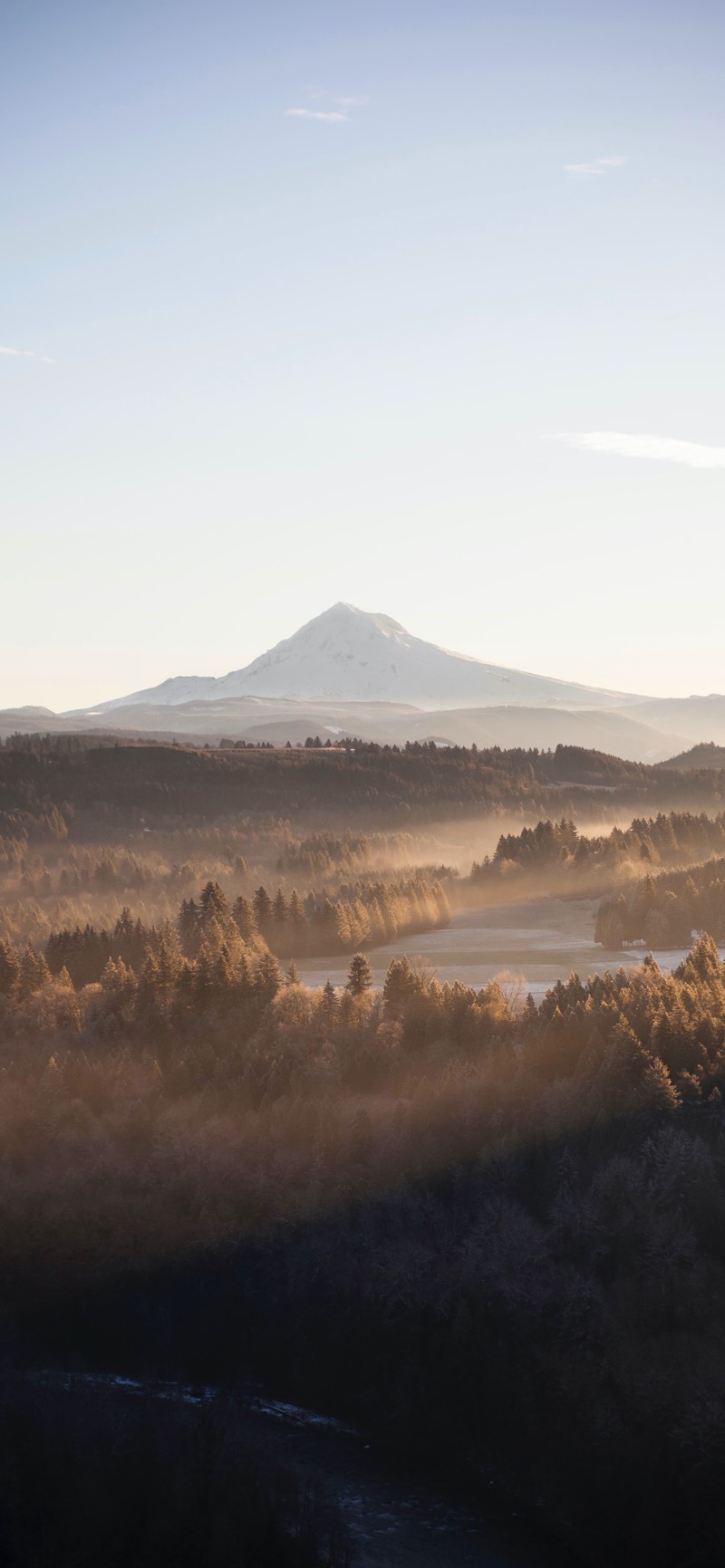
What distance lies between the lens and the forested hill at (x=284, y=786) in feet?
407

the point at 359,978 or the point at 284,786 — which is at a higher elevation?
the point at 284,786

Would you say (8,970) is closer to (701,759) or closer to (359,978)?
(359,978)

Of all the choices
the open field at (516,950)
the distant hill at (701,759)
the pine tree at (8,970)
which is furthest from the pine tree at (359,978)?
the distant hill at (701,759)

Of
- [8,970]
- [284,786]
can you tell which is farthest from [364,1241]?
[284,786]

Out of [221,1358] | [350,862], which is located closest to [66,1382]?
[221,1358]

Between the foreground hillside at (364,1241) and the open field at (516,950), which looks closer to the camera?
the foreground hillside at (364,1241)

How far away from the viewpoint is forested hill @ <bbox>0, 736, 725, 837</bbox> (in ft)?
407

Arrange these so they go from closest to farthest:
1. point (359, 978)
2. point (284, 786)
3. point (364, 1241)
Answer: point (364, 1241) < point (359, 978) < point (284, 786)

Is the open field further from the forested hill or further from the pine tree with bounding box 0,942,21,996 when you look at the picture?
the forested hill

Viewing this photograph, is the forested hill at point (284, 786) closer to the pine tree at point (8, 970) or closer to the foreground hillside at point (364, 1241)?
the pine tree at point (8, 970)

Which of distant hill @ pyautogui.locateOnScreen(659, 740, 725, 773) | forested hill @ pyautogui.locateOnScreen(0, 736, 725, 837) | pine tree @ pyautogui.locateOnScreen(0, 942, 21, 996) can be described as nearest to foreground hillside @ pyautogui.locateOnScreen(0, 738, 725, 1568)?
pine tree @ pyautogui.locateOnScreen(0, 942, 21, 996)

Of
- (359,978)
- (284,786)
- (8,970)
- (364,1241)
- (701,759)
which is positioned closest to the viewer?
(364,1241)

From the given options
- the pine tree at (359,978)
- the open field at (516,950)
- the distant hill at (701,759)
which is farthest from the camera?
the distant hill at (701,759)

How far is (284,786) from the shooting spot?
437 feet
